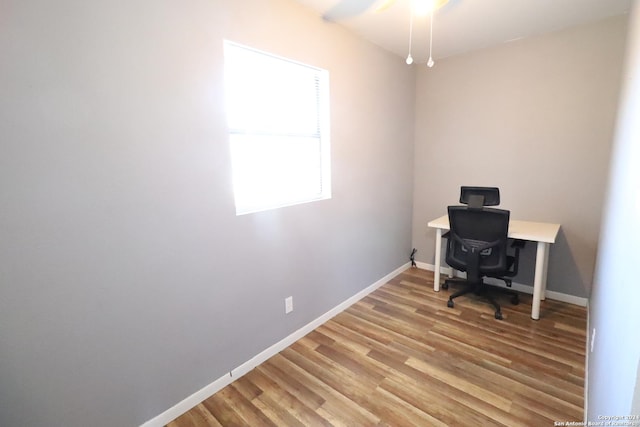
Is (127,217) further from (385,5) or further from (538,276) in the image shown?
(538,276)

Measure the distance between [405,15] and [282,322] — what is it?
103 inches

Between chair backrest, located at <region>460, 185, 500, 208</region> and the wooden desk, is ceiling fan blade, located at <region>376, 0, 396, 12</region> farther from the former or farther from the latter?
the wooden desk

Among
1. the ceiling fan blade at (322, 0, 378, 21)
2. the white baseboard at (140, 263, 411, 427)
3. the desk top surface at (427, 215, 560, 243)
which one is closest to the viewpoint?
the white baseboard at (140, 263, 411, 427)

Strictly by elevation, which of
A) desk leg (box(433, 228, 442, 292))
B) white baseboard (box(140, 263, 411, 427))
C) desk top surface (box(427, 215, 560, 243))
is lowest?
white baseboard (box(140, 263, 411, 427))

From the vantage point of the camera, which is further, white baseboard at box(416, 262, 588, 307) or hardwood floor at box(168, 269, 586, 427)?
white baseboard at box(416, 262, 588, 307)

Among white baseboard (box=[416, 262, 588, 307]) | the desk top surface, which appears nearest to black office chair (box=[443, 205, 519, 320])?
the desk top surface

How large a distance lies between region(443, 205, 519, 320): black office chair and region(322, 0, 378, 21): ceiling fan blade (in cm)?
180

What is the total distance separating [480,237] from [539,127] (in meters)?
1.29

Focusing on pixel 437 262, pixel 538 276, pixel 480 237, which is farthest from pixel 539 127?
pixel 437 262

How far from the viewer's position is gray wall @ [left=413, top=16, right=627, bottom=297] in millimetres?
2545

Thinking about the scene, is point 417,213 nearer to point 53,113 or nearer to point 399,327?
point 399,327

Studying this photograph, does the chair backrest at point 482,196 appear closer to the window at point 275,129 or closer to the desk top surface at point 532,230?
the desk top surface at point 532,230

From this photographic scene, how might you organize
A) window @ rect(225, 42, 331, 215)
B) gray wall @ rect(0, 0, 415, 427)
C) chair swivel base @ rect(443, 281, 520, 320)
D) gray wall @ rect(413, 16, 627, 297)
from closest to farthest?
gray wall @ rect(0, 0, 415, 427)
window @ rect(225, 42, 331, 215)
gray wall @ rect(413, 16, 627, 297)
chair swivel base @ rect(443, 281, 520, 320)

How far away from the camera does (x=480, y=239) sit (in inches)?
103
